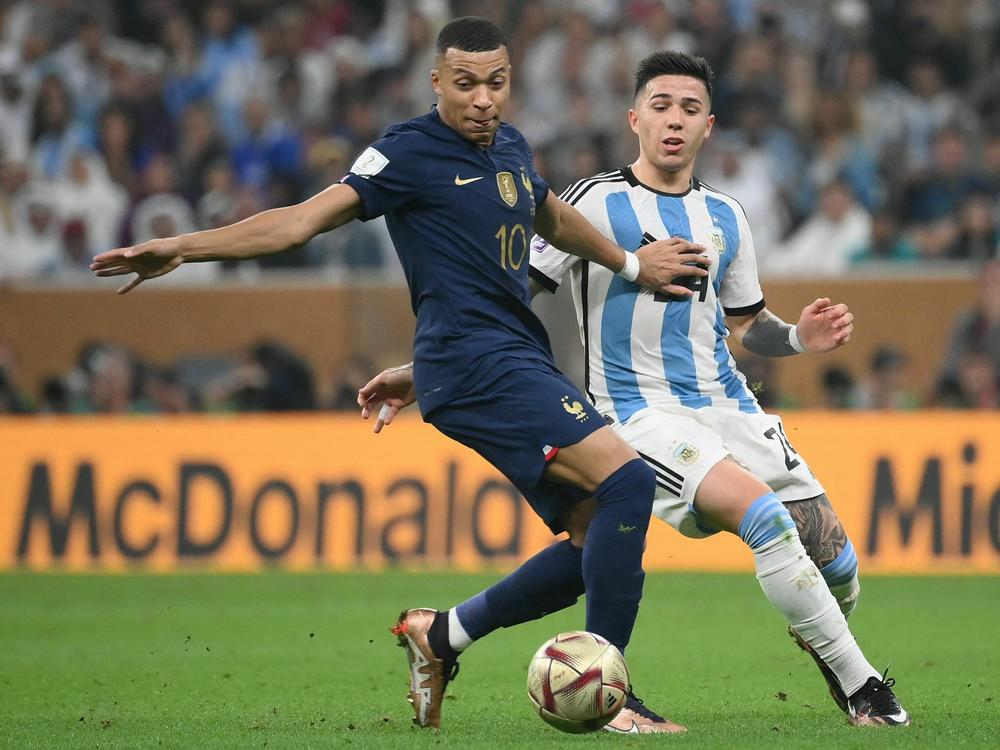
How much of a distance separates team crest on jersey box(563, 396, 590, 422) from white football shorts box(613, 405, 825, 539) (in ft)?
1.74

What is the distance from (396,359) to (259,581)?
8.23ft

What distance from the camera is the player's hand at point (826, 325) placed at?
643 cm

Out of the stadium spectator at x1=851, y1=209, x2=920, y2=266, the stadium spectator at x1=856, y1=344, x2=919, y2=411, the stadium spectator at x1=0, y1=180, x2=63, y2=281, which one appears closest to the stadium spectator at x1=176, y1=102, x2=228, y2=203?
the stadium spectator at x1=0, y1=180, x2=63, y2=281

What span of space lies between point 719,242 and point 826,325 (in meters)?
0.52

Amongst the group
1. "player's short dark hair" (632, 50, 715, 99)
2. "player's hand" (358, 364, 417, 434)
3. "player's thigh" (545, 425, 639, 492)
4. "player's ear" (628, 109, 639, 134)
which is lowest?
Answer: "player's thigh" (545, 425, 639, 492)

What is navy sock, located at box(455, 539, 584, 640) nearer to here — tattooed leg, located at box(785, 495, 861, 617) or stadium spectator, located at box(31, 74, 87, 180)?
tattooed leg, located at box(785, 495, 861, 617)

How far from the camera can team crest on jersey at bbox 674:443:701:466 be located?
5977mm

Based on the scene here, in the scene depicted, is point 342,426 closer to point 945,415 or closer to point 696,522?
point 945,415

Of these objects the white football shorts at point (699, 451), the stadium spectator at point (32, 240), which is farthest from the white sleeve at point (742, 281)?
the stadium spectator at point (32, 240)

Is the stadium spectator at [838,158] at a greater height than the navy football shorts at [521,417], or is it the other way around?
the stadium spectator at [838,158]

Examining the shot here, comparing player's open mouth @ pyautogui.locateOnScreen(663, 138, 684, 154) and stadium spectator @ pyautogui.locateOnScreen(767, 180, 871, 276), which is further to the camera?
stadium spectator @ pyautogui.locateOnScreen(767, 180, 871, 276)

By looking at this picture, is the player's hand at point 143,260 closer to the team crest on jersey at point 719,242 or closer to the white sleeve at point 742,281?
the team crest on jersey at point 719,242

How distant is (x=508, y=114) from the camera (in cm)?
1576

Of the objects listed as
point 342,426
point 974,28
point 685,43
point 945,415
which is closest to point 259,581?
point 342,426
